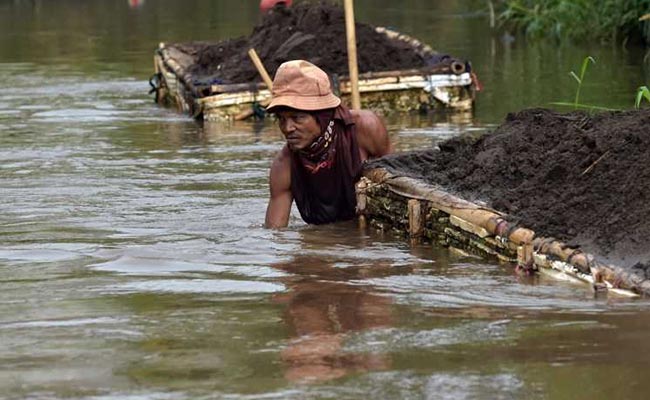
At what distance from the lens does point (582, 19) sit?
20.3 meters

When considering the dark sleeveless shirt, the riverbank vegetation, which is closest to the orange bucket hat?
the dark sleeveless shirt

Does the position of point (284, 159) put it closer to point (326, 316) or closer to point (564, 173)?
point (564, 173)

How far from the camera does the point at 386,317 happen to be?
5.11 metres

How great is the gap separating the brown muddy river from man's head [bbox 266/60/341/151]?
1.59ft

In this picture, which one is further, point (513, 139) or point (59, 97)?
point (59, 97)

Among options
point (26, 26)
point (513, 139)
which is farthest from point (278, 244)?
point (26, 26)

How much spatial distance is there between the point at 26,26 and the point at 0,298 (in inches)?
861

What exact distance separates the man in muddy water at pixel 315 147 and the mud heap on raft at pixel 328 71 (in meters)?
6.31

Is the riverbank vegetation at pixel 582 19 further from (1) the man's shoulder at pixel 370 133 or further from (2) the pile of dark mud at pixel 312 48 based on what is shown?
(1) the man's shoulder at pixel 370 133

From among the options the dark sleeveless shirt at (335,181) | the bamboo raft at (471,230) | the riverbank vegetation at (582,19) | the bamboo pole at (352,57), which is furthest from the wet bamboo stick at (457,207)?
the riverbank vegetation at (582,19)

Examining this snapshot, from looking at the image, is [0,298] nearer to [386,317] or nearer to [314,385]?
[386,317]

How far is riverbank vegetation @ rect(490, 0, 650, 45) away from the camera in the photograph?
748 inches

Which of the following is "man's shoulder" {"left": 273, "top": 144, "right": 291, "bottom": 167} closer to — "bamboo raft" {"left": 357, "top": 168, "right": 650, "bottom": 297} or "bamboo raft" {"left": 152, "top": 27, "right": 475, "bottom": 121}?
"bamboo raft" {"left": 357, "top": 168, "right": 650, "bottom": 297}

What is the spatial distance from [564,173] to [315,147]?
3.96 ft
